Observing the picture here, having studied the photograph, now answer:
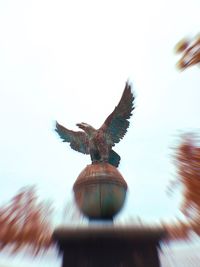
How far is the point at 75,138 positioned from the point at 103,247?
14.0ft

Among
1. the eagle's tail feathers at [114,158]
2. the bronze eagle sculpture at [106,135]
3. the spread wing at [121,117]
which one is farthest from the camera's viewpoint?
the spread wing at [121,117]

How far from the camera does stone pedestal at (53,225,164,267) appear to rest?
17.9 feet

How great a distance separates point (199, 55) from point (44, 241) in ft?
19.2

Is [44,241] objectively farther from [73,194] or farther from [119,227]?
[119,227]

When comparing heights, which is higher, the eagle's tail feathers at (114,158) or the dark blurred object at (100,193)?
the eagle's tail feathers at (114,158)

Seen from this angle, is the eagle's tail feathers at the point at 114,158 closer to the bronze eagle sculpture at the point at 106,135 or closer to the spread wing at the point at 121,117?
the bronze eagle sculpture at the point at 106,135

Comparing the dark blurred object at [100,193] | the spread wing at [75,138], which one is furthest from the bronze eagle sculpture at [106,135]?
the dark blurred object at [100,193]

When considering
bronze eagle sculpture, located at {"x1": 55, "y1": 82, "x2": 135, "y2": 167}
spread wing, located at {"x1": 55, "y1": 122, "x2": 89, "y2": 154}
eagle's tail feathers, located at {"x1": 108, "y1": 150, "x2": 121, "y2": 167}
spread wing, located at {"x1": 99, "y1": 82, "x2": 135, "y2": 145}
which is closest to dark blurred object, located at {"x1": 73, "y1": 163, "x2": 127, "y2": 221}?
bronze eagle sculpture, located at {"x1": 55, "y1": 82, "x2": 135, "y2": 167}

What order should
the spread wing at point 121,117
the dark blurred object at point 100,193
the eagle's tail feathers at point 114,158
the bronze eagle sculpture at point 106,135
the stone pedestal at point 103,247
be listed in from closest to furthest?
the stone pedestal at point 103,247, the dark blurred object at point 100,193, the bronze eagle sculpture at point 106,135, the eagle's tail feathers at point 114,158, the spread wing at point 121,117

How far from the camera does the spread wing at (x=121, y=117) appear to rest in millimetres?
8828

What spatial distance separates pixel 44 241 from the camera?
769 centimetres

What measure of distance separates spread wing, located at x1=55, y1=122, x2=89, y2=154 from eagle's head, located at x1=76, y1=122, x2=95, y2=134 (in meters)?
0.29

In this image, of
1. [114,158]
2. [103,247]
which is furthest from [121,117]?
[103,247]

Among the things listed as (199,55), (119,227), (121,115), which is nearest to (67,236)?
(119,227)
